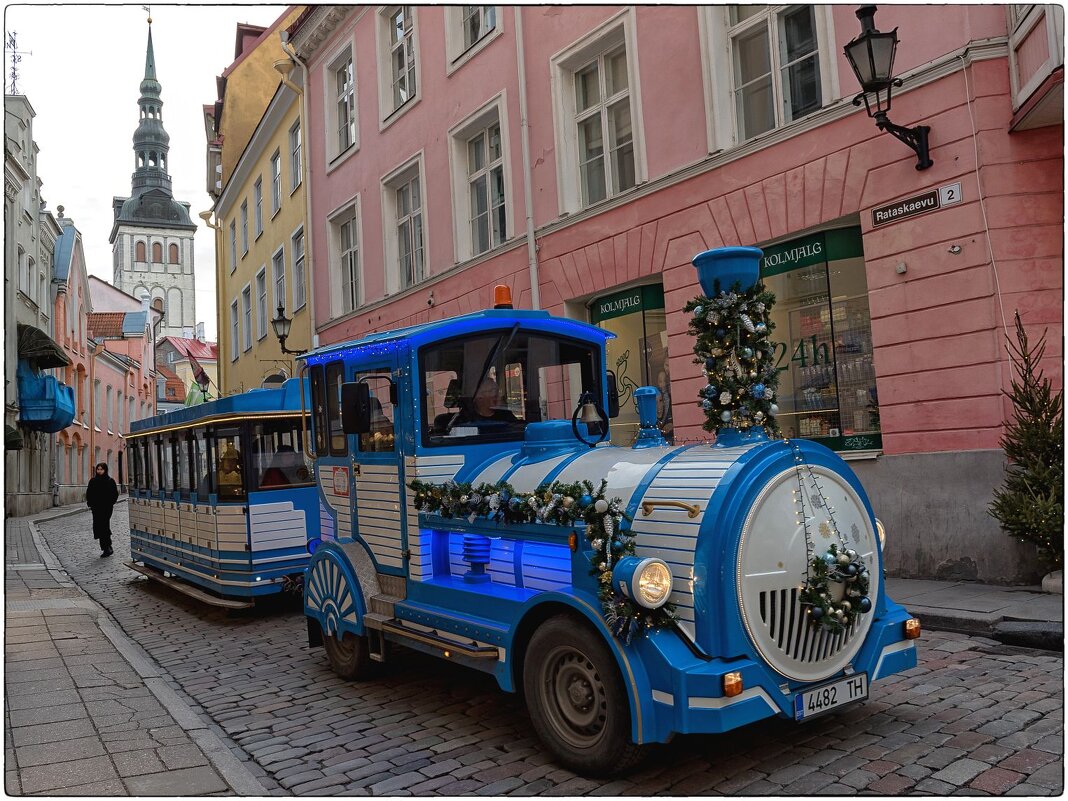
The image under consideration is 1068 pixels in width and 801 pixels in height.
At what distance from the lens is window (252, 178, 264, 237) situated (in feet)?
84.7

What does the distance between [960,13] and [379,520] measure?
6797 millimetres

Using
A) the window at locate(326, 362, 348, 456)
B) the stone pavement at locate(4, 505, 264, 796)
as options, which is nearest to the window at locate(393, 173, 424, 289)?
the stone pavement at locate(4, 505, 264, 796)

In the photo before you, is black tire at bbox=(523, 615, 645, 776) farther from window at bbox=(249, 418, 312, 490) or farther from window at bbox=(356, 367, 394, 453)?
window at bbox=(249, 418, 312, 490)

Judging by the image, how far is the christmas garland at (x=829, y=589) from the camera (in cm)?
395

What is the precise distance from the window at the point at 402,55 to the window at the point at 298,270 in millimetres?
6217

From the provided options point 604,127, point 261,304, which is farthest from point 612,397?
point 261,304

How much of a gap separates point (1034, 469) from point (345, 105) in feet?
53.6

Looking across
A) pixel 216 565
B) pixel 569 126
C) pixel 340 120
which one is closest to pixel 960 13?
pixel 569 126

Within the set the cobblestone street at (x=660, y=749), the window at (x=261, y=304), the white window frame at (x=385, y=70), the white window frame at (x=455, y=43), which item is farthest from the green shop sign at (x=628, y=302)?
the window at (x=261, y=304)

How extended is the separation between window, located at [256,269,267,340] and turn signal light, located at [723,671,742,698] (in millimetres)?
23939

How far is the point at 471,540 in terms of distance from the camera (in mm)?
5109

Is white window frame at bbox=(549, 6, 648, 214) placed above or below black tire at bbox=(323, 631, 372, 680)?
above

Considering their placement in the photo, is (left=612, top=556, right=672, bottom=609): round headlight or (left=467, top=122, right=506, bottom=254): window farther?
(left=467, top=122, right=506, bottom=254): window

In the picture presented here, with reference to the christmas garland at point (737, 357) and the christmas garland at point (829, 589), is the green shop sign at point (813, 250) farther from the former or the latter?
the christmas garland at point (829, 589)
